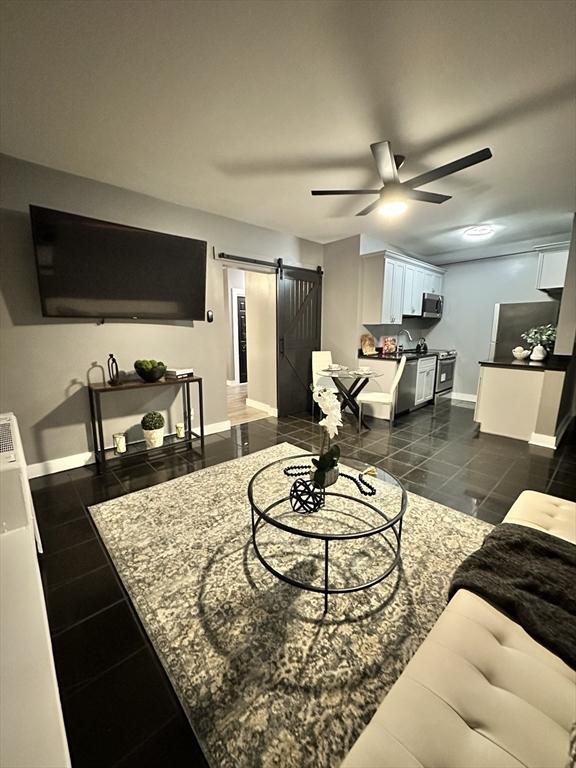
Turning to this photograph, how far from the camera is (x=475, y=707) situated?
763mm

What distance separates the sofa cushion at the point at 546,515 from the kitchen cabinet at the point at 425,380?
130 inches

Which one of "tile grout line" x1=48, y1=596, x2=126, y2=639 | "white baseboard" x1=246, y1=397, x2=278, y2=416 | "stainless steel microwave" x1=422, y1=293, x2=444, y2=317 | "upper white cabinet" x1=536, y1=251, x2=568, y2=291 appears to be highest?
"upper white cabinet" x1=536, y1=251, x2=568, y2=291

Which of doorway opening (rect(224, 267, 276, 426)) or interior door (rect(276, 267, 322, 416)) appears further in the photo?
doorway opening (rect(224, 267, 276, 426))

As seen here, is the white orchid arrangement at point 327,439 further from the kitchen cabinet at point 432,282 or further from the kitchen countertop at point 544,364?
the kitchen cabinet at point 432,282

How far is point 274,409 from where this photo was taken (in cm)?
479

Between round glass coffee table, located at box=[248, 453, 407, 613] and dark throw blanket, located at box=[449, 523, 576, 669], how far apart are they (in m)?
0.37

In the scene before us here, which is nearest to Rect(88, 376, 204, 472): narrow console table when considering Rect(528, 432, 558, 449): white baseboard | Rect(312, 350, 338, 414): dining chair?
Rect(312, 350, 338, 414): dining chair

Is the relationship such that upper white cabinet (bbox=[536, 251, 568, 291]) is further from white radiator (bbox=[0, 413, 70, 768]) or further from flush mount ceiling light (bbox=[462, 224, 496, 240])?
white radiator (bbox=[0, 413, 70, 768])

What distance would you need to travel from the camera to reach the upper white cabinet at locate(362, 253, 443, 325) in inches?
175

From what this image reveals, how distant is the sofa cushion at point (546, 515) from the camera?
1.44 meters

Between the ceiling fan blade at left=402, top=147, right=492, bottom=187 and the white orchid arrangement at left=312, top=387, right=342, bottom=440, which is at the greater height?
the ceiling fan blade at left=402, top=147, right=492, bottom=187

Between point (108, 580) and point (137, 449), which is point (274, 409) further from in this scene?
point (108, 580)

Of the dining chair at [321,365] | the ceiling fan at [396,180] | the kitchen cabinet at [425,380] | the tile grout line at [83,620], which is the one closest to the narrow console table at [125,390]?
the tile grout line at [83,620]

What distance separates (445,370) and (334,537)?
17.3ft
